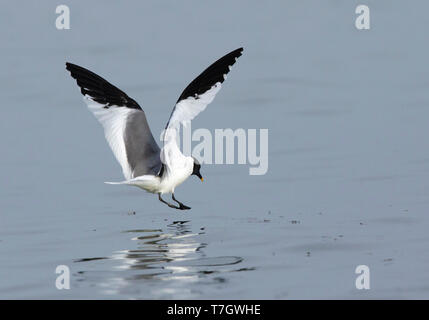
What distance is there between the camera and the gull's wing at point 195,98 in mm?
13398

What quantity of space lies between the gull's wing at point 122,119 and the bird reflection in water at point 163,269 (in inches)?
45.5

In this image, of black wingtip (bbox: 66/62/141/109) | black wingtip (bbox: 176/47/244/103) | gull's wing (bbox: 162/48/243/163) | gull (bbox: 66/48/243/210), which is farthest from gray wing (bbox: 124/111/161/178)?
black wingtip (bbox: 176/47/244/103)

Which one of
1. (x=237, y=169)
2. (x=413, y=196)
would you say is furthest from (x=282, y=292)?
(x=237, y=169)

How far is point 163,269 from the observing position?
1187 centimetres

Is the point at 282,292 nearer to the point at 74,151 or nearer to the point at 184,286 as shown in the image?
the point at 184,286

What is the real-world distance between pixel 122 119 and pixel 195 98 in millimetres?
1212

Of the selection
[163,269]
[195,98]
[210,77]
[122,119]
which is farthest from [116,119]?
[163,269]

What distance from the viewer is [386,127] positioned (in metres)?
21.4

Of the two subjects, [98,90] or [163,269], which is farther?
[98,90]

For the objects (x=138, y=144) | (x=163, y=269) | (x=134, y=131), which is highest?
(x=134, y=131)

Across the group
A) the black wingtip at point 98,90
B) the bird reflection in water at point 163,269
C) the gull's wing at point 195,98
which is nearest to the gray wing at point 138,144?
the black wingtip at point 98,90

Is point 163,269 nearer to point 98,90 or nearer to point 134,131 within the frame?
point 134,131

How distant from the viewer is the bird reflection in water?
11156 mm

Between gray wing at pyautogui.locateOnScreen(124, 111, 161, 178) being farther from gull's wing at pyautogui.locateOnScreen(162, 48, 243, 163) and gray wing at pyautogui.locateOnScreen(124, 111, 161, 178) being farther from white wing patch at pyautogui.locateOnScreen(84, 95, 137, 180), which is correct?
gull's wing at pyautogui.locateOnScreen(162, 48, 243, 163)
